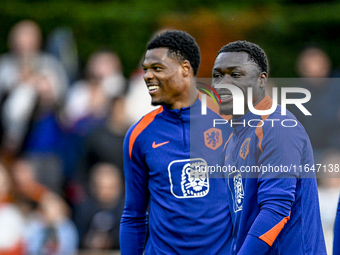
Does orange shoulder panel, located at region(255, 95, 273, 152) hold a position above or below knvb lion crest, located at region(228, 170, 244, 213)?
above

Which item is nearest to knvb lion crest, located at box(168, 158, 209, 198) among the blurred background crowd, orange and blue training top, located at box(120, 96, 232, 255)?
orange and blue training top, located at box(120, 96, 232, 255)

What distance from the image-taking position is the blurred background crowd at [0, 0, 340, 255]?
6719 mm

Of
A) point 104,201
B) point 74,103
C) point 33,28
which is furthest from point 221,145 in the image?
point 33,28

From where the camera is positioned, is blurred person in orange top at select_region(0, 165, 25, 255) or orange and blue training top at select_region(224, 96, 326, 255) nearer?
orange and blue training top at select_region(224, 96, 326, 255)

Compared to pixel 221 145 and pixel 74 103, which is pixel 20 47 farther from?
pixel 221 145

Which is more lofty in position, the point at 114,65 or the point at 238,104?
the point at 114,65

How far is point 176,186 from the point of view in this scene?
356 cm

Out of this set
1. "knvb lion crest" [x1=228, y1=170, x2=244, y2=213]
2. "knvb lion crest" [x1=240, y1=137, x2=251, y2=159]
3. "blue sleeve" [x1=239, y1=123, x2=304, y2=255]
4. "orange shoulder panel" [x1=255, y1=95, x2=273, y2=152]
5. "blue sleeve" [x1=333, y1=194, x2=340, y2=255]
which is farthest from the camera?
"blue sleeve" [x1=333, y1=194, x2=340, y2=255]

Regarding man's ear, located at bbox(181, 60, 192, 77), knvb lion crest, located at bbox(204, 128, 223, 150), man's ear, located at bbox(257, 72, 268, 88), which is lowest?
knvb lion crest, located at bbox(204, 128, 223, 150)

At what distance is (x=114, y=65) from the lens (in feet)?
28.1

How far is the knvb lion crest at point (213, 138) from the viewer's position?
3.65 metres

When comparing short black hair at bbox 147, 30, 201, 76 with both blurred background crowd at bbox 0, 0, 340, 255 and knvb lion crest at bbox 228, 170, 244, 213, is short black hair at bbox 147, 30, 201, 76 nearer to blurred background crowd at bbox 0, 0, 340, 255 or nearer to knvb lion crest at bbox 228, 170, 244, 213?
knvb lion crest at bbox 228, 170, 244, 213

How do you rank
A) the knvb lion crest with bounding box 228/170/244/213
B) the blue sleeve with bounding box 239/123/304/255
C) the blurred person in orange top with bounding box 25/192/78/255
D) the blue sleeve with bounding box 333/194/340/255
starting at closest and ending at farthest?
the blue sleeve with bounding box 239/123/304/255
the knvb lion crest with bounding box 228/170/244/213
the blue sleeve with bounding box 333/194/340/255
the blurred person in orange top with bounding box 25/192/78/255

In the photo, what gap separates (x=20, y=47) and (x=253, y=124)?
21.6ft
